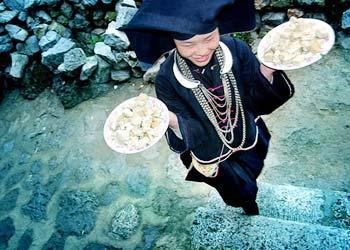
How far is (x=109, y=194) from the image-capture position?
411 cm

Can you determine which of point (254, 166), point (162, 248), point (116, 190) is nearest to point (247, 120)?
point (254, 166)

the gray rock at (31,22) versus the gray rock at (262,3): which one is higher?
the gray rock at (262,3)

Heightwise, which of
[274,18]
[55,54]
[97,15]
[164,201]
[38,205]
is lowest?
[38,205]

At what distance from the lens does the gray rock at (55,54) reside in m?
5.18

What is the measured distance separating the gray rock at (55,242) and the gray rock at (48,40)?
292 centimetres

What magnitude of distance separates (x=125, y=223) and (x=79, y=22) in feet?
11.3

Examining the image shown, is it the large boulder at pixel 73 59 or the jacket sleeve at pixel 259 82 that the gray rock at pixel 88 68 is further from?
the jacket sleeve at pixel 259 82

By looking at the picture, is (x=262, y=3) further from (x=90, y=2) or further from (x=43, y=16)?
(x=43, y=16)

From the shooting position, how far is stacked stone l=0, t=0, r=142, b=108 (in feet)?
16.7

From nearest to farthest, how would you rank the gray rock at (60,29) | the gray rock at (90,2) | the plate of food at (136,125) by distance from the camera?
the plate of food at (136,125)
the gray rock at (90,2)
the gray rock at (60,29)

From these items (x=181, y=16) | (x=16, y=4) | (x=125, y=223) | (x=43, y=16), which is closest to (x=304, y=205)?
(x=125, y=223)

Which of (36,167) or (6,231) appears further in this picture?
(36,167)

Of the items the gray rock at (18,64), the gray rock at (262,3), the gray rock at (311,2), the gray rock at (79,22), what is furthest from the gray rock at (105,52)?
the gray rock at (311,2)

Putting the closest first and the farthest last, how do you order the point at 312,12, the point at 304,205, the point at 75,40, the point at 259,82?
the point at 259,82
the point at 304,205
the point at 312,12
the point at 75,40
